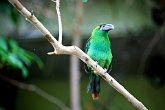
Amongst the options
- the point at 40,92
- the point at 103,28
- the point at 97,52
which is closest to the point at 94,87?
the point at 97,52

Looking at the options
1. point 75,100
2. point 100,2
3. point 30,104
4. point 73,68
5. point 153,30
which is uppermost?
point 100,2

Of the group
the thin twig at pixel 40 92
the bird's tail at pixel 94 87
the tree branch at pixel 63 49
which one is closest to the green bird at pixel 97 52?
the bird's tail at pixel 94 87

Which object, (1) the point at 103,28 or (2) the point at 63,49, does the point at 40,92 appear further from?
(2) the point at 63,49

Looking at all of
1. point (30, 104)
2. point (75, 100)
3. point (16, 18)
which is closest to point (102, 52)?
point (75, 100)

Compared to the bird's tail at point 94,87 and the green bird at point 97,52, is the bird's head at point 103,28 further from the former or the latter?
the bird's tail at point 94,87

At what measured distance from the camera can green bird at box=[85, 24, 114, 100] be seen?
4.84ft

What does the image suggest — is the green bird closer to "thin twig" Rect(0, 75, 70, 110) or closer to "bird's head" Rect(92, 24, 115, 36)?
"bird's head" Rect(92, 24, 115, 36)

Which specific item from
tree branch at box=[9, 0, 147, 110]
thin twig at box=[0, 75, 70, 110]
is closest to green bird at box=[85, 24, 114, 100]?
tree branch at box=[9, 0, 147, 110]

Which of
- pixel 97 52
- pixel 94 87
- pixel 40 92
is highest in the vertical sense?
pixel 97 52

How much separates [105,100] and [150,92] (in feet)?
1.27

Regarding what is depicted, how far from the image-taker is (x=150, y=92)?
326cm

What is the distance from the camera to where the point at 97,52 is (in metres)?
1.61

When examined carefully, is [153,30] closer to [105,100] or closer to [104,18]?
[104,18]

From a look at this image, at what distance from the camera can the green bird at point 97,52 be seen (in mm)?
1477
